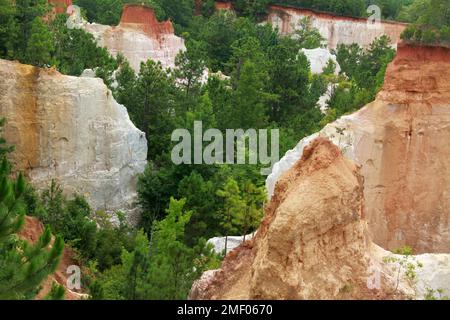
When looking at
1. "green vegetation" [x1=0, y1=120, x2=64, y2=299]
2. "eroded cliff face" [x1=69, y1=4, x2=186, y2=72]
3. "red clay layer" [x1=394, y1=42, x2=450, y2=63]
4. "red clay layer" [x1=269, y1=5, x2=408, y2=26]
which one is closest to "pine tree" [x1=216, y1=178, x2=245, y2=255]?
"red clay layer" [x1=394, y1=42, x2=450, y2=63]

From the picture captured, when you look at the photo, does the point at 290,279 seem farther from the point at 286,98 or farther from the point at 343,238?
the point at 286,98

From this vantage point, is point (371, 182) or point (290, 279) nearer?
point (290, 279)

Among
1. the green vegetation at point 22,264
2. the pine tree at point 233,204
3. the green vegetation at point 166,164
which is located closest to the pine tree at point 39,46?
the green vegetation at point 166,164

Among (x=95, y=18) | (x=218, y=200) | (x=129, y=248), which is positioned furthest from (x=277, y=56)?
(x=95, y=18)

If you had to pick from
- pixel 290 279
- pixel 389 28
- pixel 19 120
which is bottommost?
pixel 389 28

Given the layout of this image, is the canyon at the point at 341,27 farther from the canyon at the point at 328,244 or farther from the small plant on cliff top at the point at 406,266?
the small plant on cliff top at the point at 406,266

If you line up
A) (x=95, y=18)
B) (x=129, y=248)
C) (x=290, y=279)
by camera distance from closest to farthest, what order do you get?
(x=290, y=279) → (x=129, y=248) → (x=95, y=18)
